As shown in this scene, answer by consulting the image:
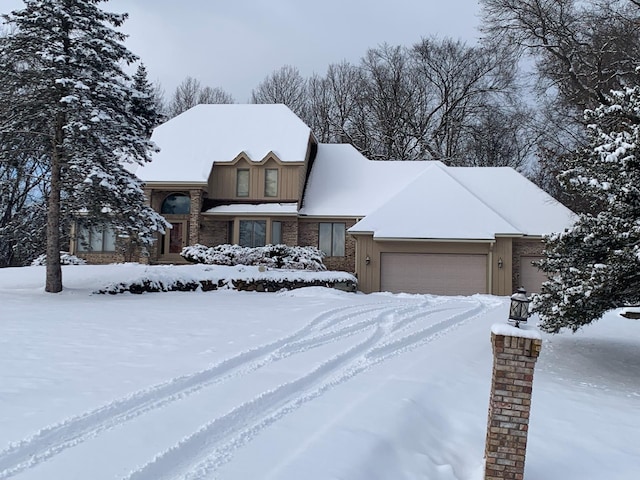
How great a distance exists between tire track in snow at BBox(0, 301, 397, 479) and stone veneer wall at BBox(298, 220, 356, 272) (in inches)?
595

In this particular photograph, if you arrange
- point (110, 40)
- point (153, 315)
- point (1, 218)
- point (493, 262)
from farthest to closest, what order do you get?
point (1, 218)
point (493, 262)
point (110, 40)
point (153, 315)

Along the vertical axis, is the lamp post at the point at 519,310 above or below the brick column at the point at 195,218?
below

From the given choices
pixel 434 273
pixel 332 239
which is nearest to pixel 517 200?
pixel 434 273

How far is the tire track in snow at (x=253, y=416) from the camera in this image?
4121 mm

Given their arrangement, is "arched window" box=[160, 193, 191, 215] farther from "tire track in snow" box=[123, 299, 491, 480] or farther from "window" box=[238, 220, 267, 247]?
"tire track in snow" box=[123, 299, 491, 480]

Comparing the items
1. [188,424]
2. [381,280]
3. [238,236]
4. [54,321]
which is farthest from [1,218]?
[188,424]

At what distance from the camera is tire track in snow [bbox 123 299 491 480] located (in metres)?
4.12

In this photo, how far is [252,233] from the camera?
23922 millimetres

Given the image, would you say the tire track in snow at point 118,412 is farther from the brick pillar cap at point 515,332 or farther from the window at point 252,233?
the window at point 252,233

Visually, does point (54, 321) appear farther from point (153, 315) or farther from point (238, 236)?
point (238, 236)

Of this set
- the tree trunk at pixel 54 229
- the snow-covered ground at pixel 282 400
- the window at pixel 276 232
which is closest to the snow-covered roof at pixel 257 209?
the window at pixel 276 232

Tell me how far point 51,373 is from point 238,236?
17422 mm

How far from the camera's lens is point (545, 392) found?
283 inches

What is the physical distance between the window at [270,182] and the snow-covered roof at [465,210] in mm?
4963
